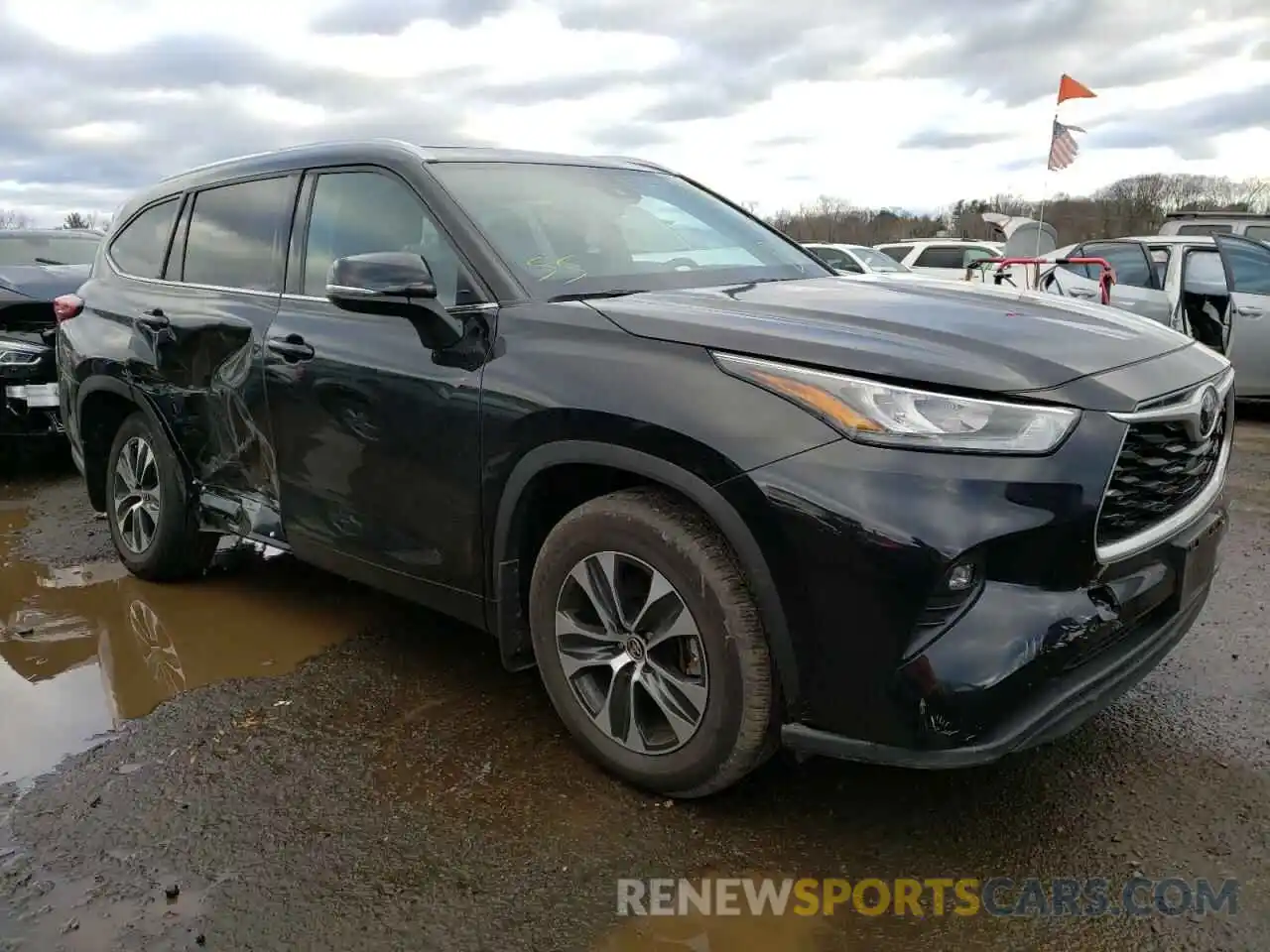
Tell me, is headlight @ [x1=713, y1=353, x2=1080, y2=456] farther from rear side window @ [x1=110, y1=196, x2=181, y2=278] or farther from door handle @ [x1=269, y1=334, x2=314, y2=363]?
rear side window @ [x1=110, y1=196, x2=181, y2=278]

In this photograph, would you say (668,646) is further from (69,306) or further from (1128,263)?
(1128,263)

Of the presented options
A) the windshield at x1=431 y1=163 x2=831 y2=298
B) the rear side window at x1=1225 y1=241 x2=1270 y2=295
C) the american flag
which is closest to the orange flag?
the american flag

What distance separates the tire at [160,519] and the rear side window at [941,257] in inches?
540

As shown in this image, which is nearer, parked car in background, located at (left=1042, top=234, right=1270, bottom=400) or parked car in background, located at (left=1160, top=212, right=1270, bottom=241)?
parked car in background, located at (left=1042, top=234, right=1270, bottom=400)

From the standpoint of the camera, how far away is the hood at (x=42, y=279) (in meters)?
6.89

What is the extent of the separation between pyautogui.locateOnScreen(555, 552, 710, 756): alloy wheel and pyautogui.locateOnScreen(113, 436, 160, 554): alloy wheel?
2.49 meters

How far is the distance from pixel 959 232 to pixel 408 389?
35.2 m

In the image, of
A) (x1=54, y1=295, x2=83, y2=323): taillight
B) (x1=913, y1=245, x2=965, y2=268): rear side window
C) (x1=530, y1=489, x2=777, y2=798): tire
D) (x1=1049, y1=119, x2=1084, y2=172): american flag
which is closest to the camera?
(x1=530, y1=489, x2=777, y2=798): tire

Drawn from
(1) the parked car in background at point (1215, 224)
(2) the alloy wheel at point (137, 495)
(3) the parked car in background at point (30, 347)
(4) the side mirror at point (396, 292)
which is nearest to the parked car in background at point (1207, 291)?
(1) the parked car in background at point (1215, 224)

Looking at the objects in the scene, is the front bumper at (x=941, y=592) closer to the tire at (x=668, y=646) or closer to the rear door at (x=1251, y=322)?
the tire at (x=668, y=646)

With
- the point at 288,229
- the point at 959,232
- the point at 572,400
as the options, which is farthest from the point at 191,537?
the point at 959,232

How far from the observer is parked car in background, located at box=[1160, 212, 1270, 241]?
11.4m

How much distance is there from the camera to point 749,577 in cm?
227

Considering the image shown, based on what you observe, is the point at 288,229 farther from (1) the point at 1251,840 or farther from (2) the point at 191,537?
(1) the point at 1251,840
